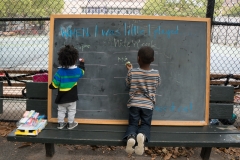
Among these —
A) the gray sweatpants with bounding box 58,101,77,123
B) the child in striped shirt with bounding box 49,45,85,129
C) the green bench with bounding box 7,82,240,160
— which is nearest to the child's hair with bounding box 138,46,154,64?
the child in striped shirt with bounding box 49,45,85,129

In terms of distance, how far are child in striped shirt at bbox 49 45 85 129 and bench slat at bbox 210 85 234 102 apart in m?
1.74

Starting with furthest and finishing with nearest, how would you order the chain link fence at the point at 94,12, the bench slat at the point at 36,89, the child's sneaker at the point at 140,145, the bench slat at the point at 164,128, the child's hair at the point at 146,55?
1. the chain link fence at the point at 94,12
2. the bench slat at the point at 36,89
3. the bench slat at the point at 164,128
4. the child's hair at the point at 146,55
5. the child's sneaker at the point at 140,145

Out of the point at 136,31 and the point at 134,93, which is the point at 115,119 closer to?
the point at 134,93

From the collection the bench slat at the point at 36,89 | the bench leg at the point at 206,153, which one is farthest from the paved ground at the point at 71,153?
the bench slat at the point at 36,89

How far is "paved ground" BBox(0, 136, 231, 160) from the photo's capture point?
10.7 ft

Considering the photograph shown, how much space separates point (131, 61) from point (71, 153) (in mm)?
1515

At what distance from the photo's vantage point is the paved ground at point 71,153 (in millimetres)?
3252

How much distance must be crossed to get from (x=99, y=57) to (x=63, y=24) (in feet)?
2.00

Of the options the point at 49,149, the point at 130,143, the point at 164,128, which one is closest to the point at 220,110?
the point at 164,128

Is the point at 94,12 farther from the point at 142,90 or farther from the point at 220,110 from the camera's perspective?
the point at 220,110

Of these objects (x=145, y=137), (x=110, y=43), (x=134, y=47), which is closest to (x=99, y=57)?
(x=110, y=43)

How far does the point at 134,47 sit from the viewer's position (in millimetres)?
3078

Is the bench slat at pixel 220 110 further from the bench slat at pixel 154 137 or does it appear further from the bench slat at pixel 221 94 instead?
the bench slat at pixel 154 137

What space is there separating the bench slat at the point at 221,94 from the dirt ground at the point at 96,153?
0.79 metres
